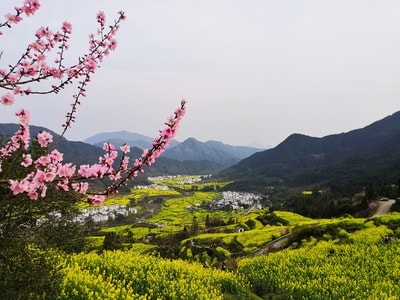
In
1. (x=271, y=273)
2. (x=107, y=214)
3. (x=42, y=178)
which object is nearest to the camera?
(x=42, y=178)

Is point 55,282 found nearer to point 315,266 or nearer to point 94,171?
point 94,171

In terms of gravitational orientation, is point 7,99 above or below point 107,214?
above

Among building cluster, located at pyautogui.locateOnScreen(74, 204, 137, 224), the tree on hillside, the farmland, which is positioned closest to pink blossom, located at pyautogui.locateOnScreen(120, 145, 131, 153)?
the tree on hillside

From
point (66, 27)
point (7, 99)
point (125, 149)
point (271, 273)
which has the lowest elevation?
point (271, 273)

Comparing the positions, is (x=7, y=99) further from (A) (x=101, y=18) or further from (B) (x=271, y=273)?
(B) (x=271, y=273)

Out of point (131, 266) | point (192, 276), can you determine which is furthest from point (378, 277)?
point (131, 266)

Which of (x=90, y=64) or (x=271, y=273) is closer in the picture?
(x=90, y=64)

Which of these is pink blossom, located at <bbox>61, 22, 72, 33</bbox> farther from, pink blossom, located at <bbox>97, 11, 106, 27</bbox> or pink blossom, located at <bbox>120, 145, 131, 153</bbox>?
pink blossom, located at <bbox>120, 145, 131, 153</bbox>

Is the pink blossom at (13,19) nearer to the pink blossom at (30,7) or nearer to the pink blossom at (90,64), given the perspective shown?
the pink blossom at (30,7)

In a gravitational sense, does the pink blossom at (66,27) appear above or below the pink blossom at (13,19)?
above

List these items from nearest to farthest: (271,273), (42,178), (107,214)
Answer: (42,178) → (271,273) → (107,214)

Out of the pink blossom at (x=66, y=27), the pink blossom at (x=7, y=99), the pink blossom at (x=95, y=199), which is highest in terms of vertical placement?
the pink blossom at (x=66, y=27)

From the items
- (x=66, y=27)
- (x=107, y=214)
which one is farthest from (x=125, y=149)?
(x=107, y=214)

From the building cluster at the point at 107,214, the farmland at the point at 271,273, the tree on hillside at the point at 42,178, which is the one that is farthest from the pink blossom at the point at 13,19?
the building cluster at the point at 107,214
